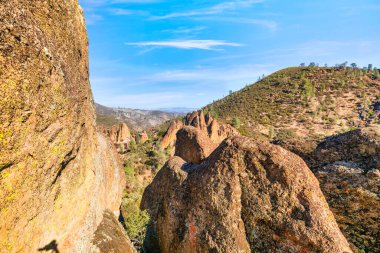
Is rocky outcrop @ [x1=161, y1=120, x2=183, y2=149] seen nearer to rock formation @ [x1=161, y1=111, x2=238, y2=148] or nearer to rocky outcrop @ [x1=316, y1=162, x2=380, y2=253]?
rock formation @ [x1=161, y1=111, x2=238, y2=148]

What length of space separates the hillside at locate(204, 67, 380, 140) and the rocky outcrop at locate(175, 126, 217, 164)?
61.5 metres

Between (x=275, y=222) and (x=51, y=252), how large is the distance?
8487 mm

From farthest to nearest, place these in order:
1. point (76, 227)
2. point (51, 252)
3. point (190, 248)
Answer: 1. point (190, 248)
2. point (76, 227)
3. point (51, 252)

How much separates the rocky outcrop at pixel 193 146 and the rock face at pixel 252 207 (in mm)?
14331

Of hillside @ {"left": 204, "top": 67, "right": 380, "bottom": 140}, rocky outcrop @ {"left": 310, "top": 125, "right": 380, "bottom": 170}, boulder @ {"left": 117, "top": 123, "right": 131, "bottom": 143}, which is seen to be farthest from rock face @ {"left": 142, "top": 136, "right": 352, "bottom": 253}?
hillside @ {"left": 204, "top": 67, "right": 380, "bottom": 140}

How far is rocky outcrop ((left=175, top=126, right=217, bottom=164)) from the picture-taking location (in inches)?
1097

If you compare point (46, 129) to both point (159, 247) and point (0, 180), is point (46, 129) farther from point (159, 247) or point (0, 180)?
point (159, 247)

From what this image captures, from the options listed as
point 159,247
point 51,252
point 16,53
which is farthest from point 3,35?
point 159,247

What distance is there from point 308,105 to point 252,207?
127 metres

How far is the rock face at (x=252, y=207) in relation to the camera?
33.0 feet

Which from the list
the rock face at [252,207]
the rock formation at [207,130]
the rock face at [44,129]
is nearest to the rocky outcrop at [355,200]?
the rock face at [252,207]

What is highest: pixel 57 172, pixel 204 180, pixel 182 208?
pixel 57 172

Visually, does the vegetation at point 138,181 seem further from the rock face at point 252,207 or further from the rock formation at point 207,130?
the rock face at point 252,207

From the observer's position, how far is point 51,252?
835cm
